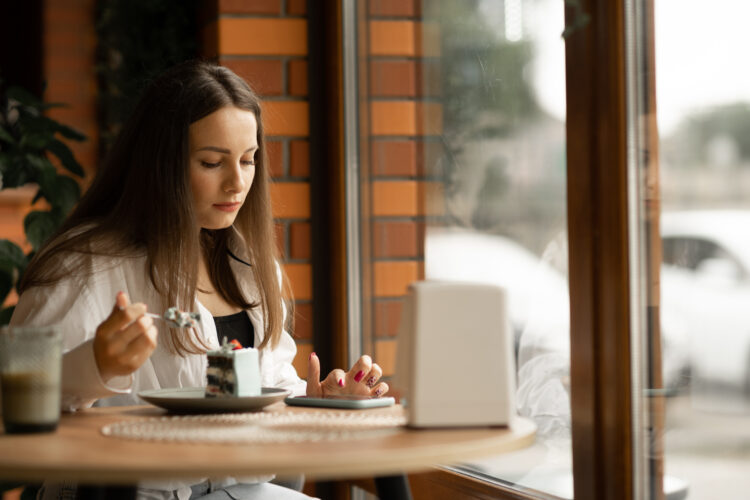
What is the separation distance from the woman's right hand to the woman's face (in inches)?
20.1

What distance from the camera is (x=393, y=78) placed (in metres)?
2.48

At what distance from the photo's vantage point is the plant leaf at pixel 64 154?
9.09 ft

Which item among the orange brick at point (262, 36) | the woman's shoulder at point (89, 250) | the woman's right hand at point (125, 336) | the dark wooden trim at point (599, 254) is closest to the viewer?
the woman's right hand at point (125, 336)

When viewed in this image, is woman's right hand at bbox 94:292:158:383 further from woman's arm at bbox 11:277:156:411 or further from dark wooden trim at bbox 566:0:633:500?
dark wooden trim at bbox 566:0:633:500

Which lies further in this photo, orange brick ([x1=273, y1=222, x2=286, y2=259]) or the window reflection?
orange brick ([x1=273, y1=222, x2=286, y2=259])

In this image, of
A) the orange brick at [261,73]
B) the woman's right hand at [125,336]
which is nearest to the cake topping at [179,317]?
the woman's right hand at [125,336]

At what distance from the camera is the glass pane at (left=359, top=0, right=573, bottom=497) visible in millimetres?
1826

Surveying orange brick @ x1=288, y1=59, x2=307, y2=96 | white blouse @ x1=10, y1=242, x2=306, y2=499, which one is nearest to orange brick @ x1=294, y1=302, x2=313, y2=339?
orange brick @ x1=288, y1=59, x2=307, y2=96

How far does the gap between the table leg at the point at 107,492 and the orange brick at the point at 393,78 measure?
1.40 m

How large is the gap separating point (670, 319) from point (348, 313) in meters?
1.24

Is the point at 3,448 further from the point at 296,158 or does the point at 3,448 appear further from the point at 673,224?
the point at 296,158

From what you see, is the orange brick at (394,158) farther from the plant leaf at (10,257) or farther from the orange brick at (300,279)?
the plant leaf at (10,257)

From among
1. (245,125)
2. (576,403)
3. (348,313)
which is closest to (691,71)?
(576,403)

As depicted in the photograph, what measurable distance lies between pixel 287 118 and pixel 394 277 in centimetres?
54
